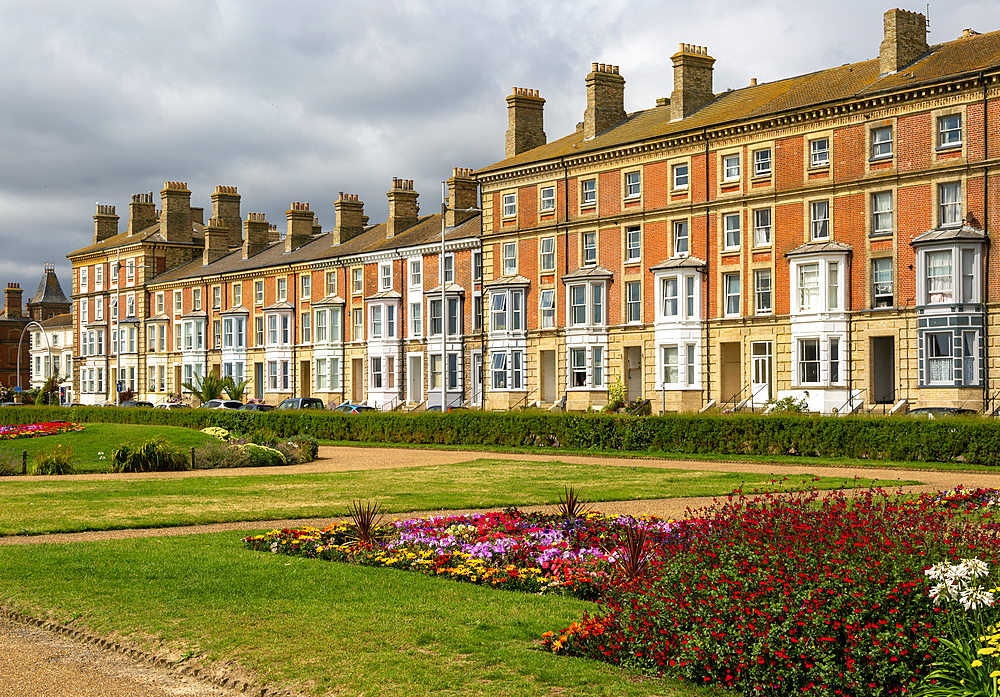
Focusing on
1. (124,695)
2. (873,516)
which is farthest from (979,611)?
(124,695)

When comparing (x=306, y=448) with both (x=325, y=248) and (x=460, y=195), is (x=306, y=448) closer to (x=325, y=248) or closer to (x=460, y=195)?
(x=460, y=195)

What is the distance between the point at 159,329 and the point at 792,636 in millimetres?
90069

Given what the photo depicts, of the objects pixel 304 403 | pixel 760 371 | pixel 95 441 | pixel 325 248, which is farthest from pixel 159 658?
pixel 325 248

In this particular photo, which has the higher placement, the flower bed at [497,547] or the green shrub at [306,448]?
the flower bed at [497,547]

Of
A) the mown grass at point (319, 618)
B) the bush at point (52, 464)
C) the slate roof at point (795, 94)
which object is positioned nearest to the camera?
the mown grass at point (319, 618)

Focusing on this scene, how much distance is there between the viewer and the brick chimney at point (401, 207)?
72.3m

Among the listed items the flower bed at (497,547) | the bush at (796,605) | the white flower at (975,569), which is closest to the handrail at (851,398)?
the flower bed at (497,547)

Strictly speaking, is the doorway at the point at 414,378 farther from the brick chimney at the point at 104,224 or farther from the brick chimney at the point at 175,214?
the brick chimney at the point at 104,224

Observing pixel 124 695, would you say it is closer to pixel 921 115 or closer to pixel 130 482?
pixel 130 482

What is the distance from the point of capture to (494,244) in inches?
2427

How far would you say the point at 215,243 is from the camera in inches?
3565

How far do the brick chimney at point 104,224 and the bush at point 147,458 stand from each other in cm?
8135

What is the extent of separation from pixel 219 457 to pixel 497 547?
1995cm

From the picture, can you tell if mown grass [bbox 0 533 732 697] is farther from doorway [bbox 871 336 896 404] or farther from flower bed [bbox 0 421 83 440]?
doorway [bbox 871 336 896 404]
